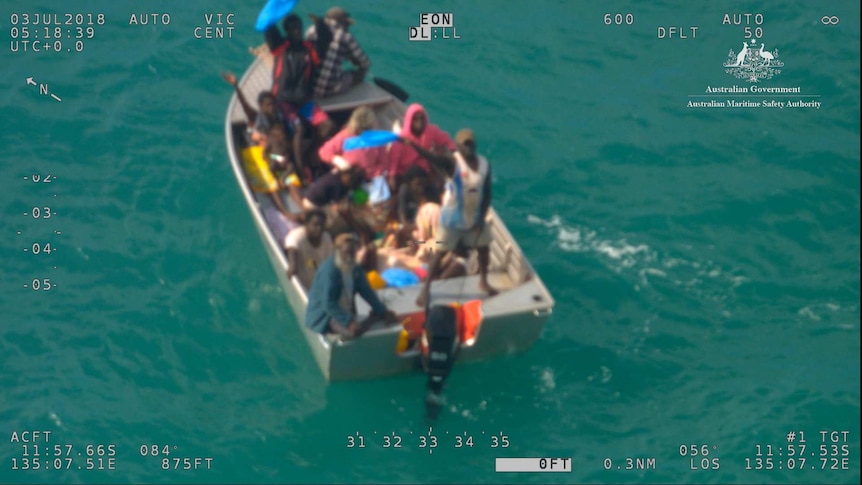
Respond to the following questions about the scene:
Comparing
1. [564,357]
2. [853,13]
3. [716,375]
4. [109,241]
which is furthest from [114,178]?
[853,13]

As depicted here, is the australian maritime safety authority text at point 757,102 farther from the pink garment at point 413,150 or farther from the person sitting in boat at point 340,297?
the person sitting in boat at point 340,297

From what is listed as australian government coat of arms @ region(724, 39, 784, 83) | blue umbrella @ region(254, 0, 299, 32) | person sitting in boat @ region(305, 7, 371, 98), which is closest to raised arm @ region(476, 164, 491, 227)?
person sitting in boat @ region(305, 7, 371, 98)

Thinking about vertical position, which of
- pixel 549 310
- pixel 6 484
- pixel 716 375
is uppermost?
pixel 549 310

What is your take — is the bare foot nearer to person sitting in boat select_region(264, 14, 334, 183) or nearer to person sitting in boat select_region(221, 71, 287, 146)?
person sitting in boat select_region(264, 14, 334, 183)

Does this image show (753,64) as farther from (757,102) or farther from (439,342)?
(439,342)

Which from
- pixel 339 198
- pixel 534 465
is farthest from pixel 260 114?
pixel 534 465

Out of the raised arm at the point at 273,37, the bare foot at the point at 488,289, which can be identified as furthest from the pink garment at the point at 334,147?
the bare foot at the point at 488,289

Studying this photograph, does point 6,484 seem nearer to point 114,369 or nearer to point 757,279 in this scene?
point 114,369
